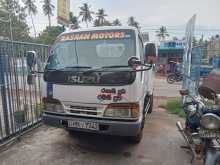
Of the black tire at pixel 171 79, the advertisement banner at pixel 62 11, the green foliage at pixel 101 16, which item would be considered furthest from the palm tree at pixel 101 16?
the advertisement banner at pixel 62 11

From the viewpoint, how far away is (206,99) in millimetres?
3627

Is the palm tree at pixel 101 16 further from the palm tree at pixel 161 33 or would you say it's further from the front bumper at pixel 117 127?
the front bumper at pixel 117 127

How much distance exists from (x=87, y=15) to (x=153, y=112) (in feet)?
146

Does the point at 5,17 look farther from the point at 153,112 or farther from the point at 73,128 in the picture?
the point at 153,112

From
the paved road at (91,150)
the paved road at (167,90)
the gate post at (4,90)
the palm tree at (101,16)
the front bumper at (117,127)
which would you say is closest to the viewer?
the front bumper at (117,127)

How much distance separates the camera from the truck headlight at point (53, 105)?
3.75m

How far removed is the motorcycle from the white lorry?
2.83 ft

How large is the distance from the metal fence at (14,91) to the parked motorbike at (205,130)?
3405 millimetres

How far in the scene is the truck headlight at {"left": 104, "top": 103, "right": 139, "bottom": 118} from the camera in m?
3.36

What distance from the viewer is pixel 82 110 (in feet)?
11.8

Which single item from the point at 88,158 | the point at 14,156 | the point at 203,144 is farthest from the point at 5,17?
the point at 203,144

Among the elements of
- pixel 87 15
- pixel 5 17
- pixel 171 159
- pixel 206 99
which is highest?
pixel 87 15

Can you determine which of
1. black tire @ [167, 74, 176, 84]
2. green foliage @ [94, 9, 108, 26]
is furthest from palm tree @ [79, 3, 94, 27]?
black tire @ [167, 74, 176, 84]

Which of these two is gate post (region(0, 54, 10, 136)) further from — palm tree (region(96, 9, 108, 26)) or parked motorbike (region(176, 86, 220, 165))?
palm tree (region(96, 9, 108, 26))
